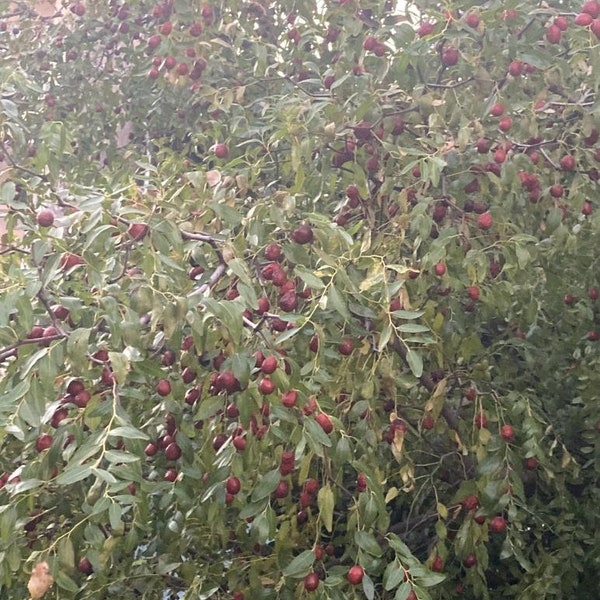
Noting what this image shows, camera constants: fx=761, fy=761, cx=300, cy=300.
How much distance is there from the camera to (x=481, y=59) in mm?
2094

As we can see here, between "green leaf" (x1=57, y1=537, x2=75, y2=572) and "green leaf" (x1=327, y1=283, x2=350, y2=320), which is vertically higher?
"green leaf" (x1=327, y1=283, x2=350, y2=320)

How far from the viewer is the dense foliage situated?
1409mm

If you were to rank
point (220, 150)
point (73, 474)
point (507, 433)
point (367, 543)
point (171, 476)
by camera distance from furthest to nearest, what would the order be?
point (220, 150), point (507, 433), point (171, 476), point (367, 543), point (73, 474)

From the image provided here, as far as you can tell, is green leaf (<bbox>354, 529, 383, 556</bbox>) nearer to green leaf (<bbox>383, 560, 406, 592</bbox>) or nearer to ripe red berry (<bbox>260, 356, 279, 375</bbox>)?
green leaf (<bbox>383, 560, 406, 592</bbox>)

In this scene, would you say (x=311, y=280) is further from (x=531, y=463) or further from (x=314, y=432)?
(x=531, y=463)

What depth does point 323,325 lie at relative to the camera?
5.51 feet

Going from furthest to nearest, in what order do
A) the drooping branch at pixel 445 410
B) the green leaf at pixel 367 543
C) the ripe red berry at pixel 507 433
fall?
the drooping branch at pixel 445 410 < the ripe red berry at pixel 507 433 < the green leaf at pixel 367 543

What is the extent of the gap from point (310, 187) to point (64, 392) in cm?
105

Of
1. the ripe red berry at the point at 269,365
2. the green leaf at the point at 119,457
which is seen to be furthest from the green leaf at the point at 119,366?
the ripe red berry at the point at 269,365

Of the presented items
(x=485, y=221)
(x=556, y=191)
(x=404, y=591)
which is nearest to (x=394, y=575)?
(x=404, y=591)

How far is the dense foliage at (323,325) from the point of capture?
141 cm

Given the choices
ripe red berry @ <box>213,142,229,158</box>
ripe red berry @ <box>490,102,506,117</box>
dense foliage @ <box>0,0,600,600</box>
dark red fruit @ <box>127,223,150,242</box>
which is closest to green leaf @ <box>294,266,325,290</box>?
dense foliage @ <box>0,0,600,600</box>

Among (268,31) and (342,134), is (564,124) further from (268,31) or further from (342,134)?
(268,31)

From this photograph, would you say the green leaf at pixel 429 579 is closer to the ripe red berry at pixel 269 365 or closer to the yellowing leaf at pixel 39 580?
the ripe red berry at pixel 269 365
